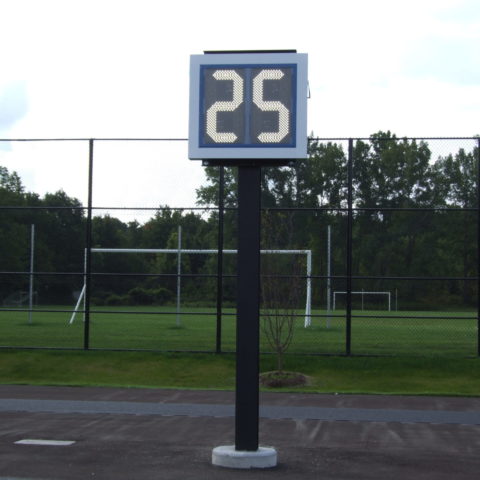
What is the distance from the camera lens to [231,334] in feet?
92.6

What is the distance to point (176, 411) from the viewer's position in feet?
41.5

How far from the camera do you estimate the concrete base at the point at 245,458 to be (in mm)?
8266

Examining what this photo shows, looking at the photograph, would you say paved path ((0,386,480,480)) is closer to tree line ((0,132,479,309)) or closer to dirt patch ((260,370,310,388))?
dirt patch ((260,370,310,388))

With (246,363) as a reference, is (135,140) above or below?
above

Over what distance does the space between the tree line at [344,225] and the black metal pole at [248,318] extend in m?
8.07

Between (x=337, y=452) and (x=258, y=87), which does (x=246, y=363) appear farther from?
(x=258, y=87)

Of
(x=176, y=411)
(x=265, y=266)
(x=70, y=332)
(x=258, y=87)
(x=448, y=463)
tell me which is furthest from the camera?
Result: (x=70, y=332)

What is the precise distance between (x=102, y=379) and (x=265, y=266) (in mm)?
3894

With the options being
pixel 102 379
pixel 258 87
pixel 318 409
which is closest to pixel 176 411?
pixel 318 409

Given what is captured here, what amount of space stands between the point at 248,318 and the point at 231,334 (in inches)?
786

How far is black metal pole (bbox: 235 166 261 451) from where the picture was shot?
8320 millimetres

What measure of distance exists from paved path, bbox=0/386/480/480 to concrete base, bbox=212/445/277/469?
0.11 meters

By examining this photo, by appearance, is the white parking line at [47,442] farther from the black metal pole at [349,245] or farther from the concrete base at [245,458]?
the black metal pole at [349,245]

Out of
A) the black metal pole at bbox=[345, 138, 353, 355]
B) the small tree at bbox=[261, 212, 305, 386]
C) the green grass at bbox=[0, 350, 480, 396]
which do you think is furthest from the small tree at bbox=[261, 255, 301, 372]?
the black metal pole at bbox=[345, 138, 353, 355]
